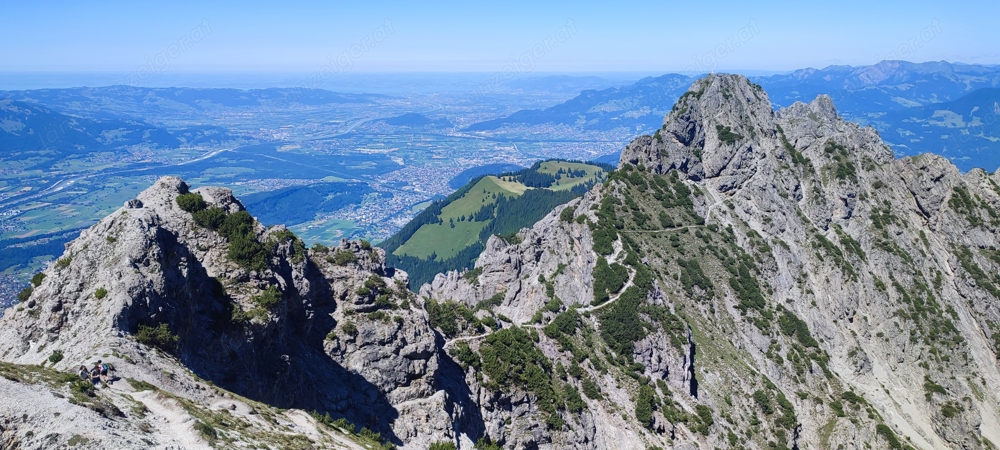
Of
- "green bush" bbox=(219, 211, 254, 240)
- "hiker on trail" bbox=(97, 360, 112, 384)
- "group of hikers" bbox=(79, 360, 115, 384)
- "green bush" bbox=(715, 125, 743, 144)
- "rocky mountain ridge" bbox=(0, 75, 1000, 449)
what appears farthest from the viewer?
"green bush" bbox=(715, 125, 743, 144)

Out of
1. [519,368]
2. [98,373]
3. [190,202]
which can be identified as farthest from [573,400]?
[98,373]

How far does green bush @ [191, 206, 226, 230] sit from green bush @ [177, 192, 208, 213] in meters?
0.74

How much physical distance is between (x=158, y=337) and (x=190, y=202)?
17237mm

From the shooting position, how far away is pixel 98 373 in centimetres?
2753

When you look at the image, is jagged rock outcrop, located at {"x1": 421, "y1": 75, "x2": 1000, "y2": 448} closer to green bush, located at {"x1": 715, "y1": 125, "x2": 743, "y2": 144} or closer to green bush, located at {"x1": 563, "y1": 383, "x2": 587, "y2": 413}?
green bush, located at {"x1": 715, "y1": 125, "x2": 743, "y2": 144}

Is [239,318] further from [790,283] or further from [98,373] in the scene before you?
[790,283]

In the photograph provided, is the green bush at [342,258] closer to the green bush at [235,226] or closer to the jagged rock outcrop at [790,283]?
the green bush at [235,226]

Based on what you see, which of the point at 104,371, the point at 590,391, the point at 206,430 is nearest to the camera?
the point at 206,430

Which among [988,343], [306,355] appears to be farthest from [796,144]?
[306,355]

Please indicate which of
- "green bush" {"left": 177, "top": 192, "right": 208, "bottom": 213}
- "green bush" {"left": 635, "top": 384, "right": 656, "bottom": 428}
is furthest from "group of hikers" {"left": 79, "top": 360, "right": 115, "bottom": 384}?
"green bush" {"left": 635, "top": 384, "right": 656, "bottom": 428}

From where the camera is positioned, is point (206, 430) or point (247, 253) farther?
point (247, 253)

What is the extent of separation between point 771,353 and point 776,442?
738 inches

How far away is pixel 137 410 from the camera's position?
25406 millimetres

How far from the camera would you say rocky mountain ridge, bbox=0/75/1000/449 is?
3372cm
